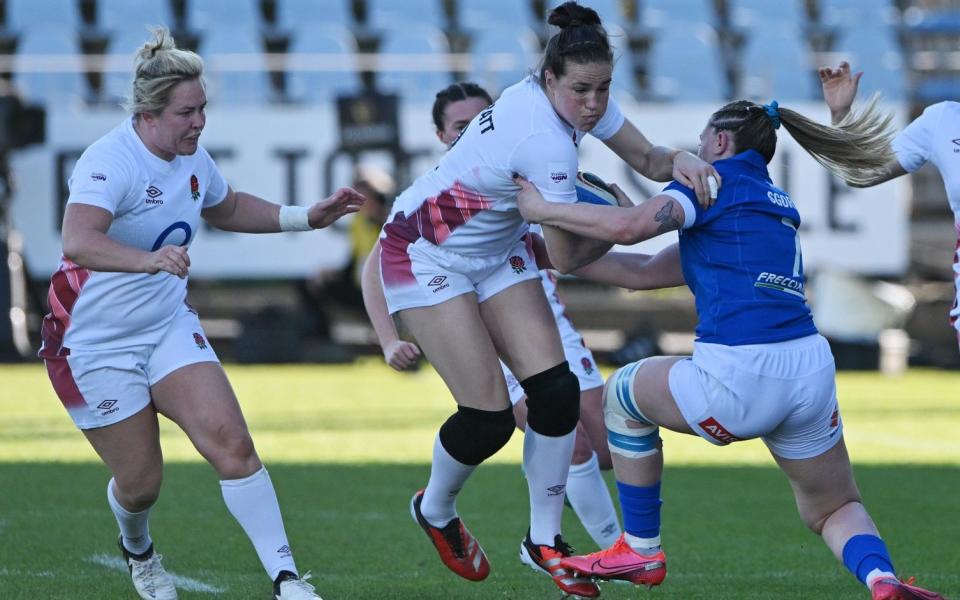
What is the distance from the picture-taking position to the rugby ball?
202 inches

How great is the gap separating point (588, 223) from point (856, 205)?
14425 mm

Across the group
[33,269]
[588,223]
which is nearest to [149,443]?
[588,223]

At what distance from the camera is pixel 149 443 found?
16.9 ft

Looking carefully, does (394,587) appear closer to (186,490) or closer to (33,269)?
(186,490)

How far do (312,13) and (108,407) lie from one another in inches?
668

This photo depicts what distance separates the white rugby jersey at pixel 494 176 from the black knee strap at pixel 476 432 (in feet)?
1.95

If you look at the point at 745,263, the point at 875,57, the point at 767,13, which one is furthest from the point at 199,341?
the point at 767,13

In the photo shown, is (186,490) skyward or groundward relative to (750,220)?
groundward

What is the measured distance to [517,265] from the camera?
5.42m

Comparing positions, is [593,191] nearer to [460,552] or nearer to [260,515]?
[460,552]

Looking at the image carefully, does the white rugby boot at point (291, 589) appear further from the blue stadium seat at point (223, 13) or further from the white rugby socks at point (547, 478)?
the blue stadium seat at point (223, 13)

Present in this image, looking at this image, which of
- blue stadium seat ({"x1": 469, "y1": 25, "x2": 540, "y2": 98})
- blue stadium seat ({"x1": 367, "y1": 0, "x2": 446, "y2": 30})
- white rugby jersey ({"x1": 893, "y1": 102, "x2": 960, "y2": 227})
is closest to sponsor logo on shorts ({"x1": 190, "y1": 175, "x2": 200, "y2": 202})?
white rugby jersey ({"x1": 893, "y1": 102, "x2": 960, "y2": 227})

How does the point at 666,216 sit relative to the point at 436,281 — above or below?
above

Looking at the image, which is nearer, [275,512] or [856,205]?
[275,512]
